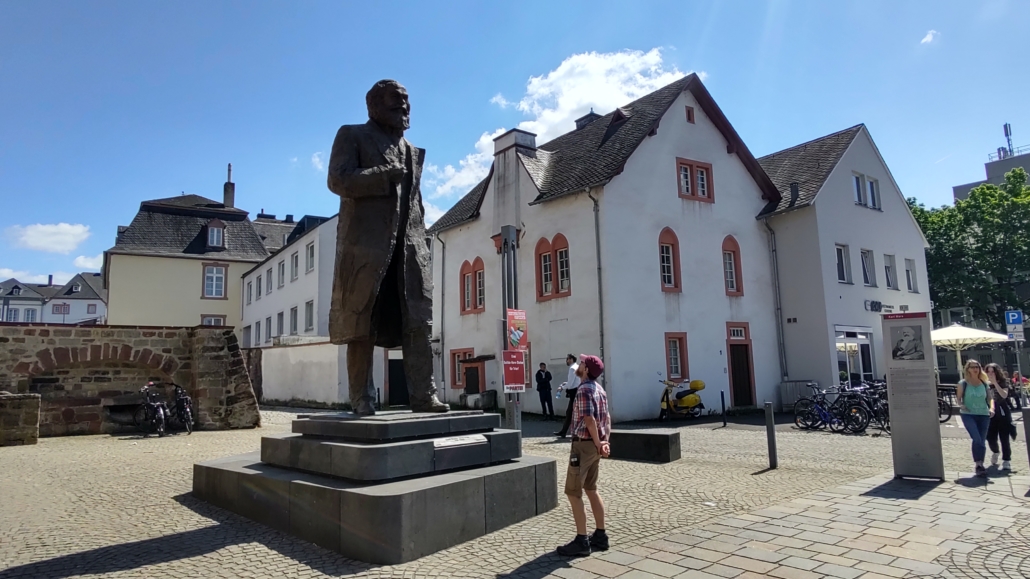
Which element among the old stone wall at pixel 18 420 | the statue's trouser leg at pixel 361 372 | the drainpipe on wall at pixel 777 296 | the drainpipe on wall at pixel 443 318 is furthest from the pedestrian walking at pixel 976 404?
the drainpipe on wall at pixel 443 318

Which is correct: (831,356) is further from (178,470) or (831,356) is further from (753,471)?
(178,470)

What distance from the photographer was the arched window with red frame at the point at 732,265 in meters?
23.3

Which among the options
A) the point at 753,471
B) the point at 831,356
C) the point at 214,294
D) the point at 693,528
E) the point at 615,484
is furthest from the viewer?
the point at 214,294

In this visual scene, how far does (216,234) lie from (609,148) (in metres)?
31.5

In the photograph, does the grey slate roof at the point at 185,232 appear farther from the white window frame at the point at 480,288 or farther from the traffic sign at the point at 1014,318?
the traffic sign at the point at 1014,318

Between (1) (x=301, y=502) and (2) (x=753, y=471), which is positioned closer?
(1) (x=301, y=502)

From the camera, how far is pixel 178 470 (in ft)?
31.7

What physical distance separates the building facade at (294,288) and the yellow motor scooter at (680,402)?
13.7m

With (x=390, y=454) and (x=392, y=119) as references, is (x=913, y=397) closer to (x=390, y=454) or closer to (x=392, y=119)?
(x=390, y=454)

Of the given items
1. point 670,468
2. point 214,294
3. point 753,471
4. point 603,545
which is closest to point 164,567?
point 603,545

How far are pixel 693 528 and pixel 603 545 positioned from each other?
1158 mm

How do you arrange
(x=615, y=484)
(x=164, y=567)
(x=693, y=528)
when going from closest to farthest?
(x=164, y=567) < (x=693, y=528) < (x=615, y=484)

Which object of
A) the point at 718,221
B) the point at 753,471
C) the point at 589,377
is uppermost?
the point at 718,221

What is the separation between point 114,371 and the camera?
15414 mm
